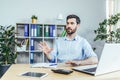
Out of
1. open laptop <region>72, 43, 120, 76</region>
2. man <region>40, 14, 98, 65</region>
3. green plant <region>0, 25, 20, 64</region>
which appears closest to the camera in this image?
open laptop <region>72, 43, 120, 76</region>

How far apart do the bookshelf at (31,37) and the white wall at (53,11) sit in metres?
0.28

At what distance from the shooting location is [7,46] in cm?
408

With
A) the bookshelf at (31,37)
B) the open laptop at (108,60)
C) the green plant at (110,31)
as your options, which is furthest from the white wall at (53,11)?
the open laptop at (108,60)

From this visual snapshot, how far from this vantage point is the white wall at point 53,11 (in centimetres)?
445

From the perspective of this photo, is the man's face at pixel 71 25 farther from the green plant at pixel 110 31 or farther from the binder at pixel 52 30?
the green plant at pixel 110 31

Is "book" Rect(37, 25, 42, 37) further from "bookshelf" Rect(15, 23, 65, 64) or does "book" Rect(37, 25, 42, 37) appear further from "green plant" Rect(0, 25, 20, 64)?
"green plant" Rect(0, 25, 20, 64)

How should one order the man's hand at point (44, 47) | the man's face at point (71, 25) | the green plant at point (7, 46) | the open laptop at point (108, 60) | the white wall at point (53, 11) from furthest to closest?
the white wall at point (53, 11), the green plant at point (7, 46), the man's face at point (71, 25), the man's hand at point (44, 47), the open laptop at point (108, 60)

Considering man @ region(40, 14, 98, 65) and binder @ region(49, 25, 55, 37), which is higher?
binder @ region(49, 25, 55, 37)

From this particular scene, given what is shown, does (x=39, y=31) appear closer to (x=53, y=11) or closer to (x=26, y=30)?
(x=26, y=30)

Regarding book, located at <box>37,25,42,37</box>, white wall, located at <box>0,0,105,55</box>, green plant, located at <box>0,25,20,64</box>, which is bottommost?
green plant, located at <box>0,25,20,64</box>

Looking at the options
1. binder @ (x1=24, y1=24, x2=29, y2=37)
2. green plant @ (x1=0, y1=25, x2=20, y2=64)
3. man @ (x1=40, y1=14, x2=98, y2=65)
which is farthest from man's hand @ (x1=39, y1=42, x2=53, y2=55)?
binder @ (x1=24, y1=24, x2=29, y2=37)

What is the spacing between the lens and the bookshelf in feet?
13.9

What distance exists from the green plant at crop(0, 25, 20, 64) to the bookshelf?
14cm

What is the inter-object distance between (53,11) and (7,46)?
1390 mm
